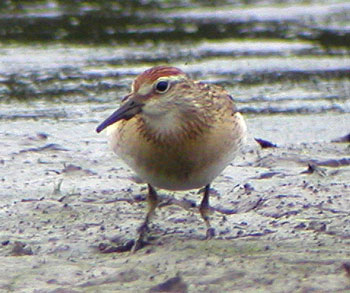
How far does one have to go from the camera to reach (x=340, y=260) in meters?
5.45

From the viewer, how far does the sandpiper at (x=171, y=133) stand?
6062 millimetres

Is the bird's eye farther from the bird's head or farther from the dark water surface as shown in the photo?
the dark water surface

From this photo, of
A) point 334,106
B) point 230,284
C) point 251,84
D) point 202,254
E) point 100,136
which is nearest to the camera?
point 230,284

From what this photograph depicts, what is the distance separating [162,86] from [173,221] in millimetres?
1034

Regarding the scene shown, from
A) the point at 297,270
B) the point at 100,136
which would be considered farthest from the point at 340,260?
the point at 100,136

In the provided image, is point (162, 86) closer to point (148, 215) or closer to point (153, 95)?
point (153, 95)

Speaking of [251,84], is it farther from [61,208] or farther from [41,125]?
[61,208]

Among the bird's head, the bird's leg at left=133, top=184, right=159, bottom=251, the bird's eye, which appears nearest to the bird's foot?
the bird's leg at left=133, top=184, right=159, bottom=251

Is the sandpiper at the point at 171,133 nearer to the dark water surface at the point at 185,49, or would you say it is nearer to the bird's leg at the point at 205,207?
the bird's leg at the point at 205,207

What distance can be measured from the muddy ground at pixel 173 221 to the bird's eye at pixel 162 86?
3.12 ft

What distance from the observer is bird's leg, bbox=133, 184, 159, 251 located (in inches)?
238

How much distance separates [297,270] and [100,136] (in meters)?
4.09

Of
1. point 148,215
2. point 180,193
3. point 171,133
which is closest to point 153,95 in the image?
point 171,133

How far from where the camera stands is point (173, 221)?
6.60 m
